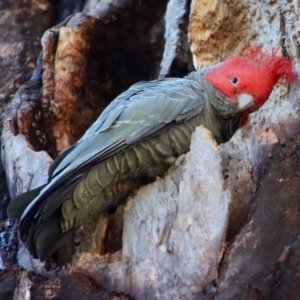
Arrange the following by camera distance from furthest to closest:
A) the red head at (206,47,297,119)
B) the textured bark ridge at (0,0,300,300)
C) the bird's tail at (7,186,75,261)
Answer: the red head at (206,47,297,119)
the bird's tail at (7,186,75,261)
the textured bark ridge at (0,0,300,300)

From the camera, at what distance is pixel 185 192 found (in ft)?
3.67

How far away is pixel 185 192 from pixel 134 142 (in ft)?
0.81

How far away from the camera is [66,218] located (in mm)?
1329

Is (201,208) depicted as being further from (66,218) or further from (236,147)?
(66,218)

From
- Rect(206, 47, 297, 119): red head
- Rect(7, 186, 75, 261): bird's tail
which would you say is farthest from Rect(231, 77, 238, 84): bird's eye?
Rect(7, 186, 75, 261): bird's tail

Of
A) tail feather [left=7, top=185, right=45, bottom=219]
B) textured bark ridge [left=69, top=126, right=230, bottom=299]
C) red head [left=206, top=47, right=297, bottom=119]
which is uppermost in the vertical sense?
tail feather [left=7, top=185, right=45, bottom=219]

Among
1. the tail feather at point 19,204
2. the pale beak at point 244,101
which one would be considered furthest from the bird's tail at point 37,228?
the pale beak at point 244,101

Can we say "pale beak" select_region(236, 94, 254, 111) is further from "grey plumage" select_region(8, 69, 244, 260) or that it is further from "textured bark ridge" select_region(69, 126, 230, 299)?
"textured bark ridge" select_region(69, 126, 230, 299)

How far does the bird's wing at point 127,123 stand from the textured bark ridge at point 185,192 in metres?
0.12

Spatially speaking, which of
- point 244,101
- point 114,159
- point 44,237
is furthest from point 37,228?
point 244,101

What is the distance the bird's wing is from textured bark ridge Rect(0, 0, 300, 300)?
0.40 feet

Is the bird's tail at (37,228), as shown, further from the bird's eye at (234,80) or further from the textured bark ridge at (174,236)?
the bird's eye at (234,80)

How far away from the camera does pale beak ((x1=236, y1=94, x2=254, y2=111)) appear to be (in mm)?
1410

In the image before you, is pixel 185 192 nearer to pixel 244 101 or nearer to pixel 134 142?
pixel 134 142
